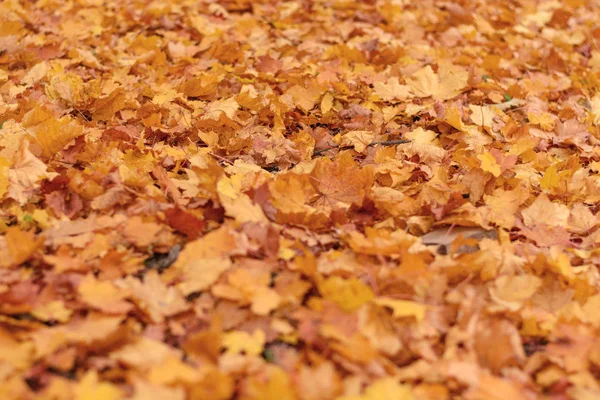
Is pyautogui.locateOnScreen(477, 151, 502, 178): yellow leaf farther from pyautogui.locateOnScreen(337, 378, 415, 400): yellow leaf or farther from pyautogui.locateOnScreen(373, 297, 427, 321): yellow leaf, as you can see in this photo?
pyautogui.locateOnScreen(337, 378, 415, 400): yellow leaf

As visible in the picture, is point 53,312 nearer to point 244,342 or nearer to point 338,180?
point 244,342

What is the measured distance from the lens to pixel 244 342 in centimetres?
127

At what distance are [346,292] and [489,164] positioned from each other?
33.2 inches

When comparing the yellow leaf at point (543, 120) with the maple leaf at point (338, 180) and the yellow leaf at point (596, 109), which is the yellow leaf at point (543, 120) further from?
the maple leaf at point (338, 180)

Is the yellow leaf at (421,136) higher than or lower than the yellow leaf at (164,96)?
lower

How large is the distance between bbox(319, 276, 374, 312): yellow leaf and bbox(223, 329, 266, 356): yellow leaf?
190mm

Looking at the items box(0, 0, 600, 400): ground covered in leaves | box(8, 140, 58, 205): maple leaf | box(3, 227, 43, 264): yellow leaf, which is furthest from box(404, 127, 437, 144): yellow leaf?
box(3, 227, 43, 264): yellow leaf

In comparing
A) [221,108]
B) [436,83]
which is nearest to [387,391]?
[221,108]

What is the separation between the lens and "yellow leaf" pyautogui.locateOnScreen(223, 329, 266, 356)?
1.26 metres

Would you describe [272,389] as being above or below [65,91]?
below

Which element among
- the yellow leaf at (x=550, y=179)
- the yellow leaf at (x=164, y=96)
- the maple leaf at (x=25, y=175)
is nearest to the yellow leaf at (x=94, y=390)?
the maple leaf at (x=25, y=175)

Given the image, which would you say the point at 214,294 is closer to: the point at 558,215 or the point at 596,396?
the point at 596,396

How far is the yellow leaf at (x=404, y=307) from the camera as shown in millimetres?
1306

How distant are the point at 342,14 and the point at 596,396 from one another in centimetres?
299
